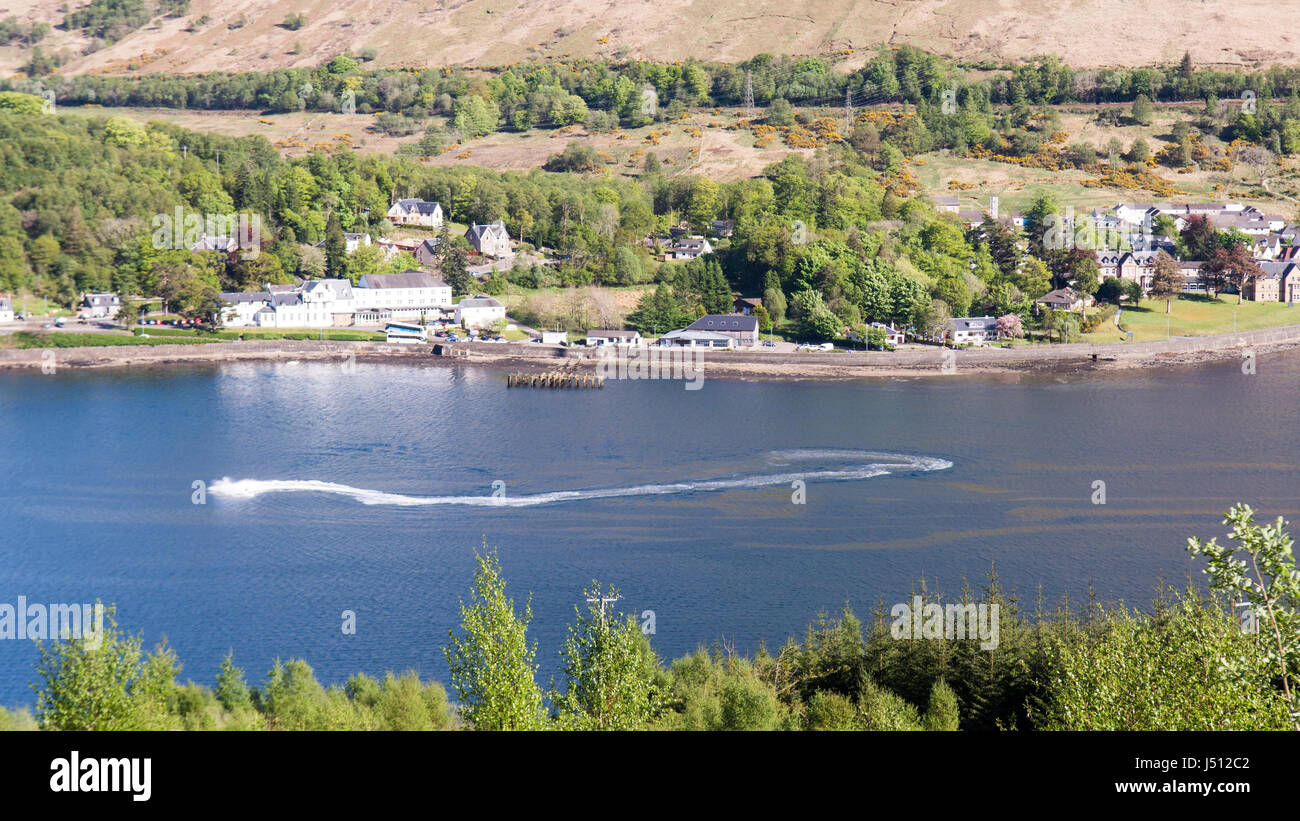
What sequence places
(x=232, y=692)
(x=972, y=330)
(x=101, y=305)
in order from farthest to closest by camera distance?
(x=101, y=305) < (x=972, y=330) < (x=232, y=692)

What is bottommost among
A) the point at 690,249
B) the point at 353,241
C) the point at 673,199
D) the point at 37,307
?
the point at 37,307

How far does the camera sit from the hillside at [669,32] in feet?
222

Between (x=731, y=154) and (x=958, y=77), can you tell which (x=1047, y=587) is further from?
(x=958, y=77)

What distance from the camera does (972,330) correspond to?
3634 centimetres

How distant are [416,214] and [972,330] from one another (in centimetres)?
2262

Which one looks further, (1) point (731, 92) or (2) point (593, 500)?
(1) point (731, 92)

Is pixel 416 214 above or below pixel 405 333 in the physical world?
above

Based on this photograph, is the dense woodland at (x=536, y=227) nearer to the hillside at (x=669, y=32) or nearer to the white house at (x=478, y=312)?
the white house at (x=478, y=312)

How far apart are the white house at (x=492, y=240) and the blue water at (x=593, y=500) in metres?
15.0

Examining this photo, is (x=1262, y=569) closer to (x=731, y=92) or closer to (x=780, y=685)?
(x=780, y=685)

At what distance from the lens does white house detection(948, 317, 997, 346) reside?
36.2 m

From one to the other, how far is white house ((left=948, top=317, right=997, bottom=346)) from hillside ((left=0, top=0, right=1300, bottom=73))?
35.4m

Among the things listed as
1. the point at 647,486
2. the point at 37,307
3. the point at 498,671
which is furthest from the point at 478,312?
the point at 498,671

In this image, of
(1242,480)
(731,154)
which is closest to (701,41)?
(731,154)
